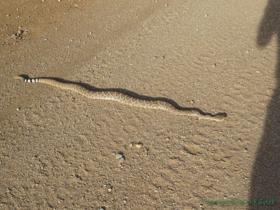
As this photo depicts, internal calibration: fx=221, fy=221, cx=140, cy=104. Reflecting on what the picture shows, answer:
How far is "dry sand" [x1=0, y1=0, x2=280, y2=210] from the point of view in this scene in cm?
512

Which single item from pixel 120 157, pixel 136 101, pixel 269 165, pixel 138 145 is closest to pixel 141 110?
pixel 136 101

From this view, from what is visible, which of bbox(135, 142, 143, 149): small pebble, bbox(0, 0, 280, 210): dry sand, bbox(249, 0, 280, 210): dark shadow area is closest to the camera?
bbox(249, 0, 280, 210): dark shadow area

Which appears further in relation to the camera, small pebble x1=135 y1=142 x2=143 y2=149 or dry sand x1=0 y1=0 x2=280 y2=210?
small pebble x1=135 y1=142 x2=143 y2=149

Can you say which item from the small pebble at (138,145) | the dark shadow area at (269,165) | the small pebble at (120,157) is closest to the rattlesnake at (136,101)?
the dark shadow area at (269,165)

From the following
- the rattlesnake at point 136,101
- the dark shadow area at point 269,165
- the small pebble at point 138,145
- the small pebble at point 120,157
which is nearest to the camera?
the dark shadow area at point 269,165

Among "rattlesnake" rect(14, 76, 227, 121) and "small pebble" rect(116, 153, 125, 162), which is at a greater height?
"rattlesnake" rect(14, 76, 227, 121)

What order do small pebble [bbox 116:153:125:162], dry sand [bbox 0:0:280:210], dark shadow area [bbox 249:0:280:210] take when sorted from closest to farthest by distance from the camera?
dark shadow area [bbox 249:0:280:210]
dry sand [bbox 0:0:280:210]
small pebble [bbox 116:153:125:162]

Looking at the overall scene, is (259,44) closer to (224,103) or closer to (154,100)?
(224,103)

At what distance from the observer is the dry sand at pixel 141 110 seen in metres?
5.12

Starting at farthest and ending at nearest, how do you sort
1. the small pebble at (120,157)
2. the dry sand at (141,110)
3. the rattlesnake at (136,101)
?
1. the rattlesnake at (136,101)
2. the small pebble at (120,157)
3. the dry sand at (141,110)

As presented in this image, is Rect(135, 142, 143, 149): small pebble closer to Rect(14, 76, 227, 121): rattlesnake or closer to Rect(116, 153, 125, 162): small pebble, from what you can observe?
Rect(116, 153, 125, 162): small pebble

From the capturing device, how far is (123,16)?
35.8 feet

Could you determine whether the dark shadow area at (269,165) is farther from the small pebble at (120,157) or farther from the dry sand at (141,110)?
the small pebble at (120,157)

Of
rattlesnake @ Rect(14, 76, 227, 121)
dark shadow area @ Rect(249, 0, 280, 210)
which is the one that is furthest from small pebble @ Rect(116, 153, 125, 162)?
dark shadow area @ Rect(249, 0, 280, 210)
